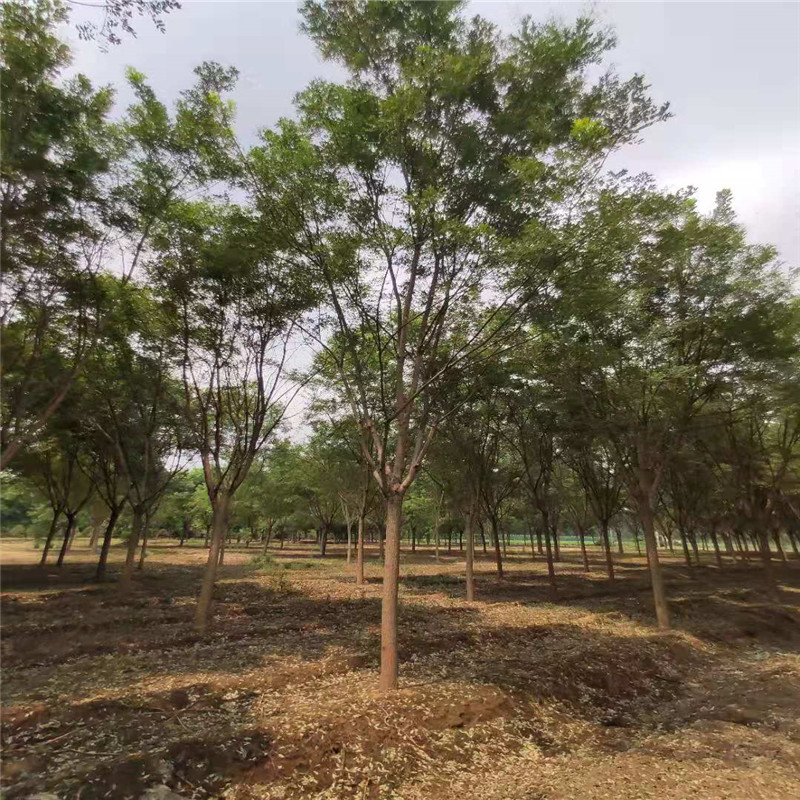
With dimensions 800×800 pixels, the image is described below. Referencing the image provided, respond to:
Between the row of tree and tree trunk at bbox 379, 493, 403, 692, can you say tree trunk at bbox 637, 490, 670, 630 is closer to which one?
the row of tree

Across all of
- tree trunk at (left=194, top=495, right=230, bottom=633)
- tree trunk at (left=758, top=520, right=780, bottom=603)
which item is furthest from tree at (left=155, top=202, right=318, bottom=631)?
tree trunk at (left=758, top=520, right=780, bottom=603)

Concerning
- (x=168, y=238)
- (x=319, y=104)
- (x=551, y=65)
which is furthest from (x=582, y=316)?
(x=168, y=238)

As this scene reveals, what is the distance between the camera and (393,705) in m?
7.50

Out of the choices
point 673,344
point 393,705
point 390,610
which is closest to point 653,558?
point 673,344

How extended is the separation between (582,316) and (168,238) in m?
9.64

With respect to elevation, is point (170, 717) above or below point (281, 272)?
below

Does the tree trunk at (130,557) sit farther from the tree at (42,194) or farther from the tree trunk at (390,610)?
the tree trunk at (390,610)

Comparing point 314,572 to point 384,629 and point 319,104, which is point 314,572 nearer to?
point 384,629

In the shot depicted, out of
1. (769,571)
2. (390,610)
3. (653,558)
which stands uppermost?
(653,558)

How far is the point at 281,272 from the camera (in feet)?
37.8

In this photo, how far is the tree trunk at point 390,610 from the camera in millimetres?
8289

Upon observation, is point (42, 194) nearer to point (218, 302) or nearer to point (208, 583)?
point (218, 302)

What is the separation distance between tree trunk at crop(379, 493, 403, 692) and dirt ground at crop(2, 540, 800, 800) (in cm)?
36

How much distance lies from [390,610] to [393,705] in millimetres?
1438
